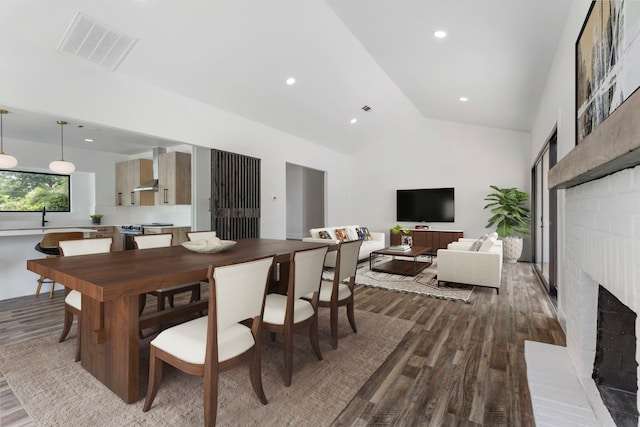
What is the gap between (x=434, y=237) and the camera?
7.62 metres

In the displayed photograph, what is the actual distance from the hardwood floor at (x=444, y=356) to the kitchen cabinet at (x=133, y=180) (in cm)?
242

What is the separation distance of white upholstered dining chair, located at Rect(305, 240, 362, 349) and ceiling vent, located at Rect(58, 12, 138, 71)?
124 inches

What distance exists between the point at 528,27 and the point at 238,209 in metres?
4.62

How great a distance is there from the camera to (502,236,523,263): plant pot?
6.58 metres

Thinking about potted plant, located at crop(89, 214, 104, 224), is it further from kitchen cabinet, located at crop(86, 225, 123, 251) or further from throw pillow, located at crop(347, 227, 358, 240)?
throw pillow, located at crop(347, 227, 358, 240)

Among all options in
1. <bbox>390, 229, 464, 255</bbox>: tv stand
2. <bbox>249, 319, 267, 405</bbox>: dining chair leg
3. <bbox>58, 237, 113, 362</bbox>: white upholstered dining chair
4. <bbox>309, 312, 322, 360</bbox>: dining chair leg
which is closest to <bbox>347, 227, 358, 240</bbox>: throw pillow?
<bbox>390, 229, 464, 255</bbox>: tv stand

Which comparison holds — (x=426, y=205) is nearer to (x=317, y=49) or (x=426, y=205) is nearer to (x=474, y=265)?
(x=474, y=265)

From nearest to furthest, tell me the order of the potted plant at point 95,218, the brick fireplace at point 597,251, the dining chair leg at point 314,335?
the brick fireplace at point 597,251
the dining chair leg at point 314,335
the potted plant at point 95,218

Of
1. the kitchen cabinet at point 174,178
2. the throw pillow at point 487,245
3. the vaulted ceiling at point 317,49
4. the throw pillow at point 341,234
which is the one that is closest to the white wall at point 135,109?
the vaulted ceiling at point 317,49

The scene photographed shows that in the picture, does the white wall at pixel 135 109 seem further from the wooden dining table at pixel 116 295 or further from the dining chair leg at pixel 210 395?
the dining chair leg at pixel 210 395

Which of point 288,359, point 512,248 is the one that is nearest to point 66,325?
point 288,359

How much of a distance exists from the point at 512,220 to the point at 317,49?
212 inches

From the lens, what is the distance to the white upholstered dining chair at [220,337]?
1.52 metres

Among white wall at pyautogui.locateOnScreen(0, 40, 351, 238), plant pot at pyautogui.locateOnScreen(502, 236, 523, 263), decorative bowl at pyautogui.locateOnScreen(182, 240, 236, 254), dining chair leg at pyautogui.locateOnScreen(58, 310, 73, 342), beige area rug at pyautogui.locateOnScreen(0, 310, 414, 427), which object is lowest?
beige area rug at pyautogui.locateOnScreen(0, 310, 414, 427)
